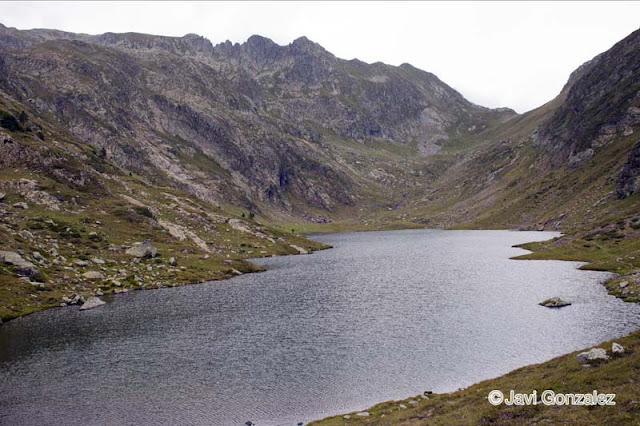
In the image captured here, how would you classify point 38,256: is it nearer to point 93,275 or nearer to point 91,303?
point 93,275

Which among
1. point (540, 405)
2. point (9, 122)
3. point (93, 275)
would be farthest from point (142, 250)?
point (540, 405)

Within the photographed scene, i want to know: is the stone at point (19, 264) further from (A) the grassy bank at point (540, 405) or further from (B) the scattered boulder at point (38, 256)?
(A) the grassy bank at point (540, 405)

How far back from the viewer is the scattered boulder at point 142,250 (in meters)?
129

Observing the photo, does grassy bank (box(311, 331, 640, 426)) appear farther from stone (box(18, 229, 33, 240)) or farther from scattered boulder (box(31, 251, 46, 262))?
stone (box(18, 229, 33, 240))

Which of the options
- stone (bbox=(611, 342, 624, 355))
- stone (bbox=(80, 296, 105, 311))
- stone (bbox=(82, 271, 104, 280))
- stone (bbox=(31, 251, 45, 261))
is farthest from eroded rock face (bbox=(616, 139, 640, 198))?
stone (bbox=(31, 251, 45, 261))

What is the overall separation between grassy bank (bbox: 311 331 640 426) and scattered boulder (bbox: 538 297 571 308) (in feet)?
134

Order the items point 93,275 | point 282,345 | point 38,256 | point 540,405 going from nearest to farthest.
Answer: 1. point 540,405
2. point 282,345
3. point 38,256
4. point 93,275

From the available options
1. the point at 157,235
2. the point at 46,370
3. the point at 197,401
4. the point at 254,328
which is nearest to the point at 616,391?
the point at 197,401

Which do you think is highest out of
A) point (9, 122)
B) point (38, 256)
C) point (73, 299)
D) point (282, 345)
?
point (9, 122)

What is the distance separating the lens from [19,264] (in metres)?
96.6

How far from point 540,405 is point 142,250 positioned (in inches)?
4820

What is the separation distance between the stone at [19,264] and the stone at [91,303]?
51.8ft

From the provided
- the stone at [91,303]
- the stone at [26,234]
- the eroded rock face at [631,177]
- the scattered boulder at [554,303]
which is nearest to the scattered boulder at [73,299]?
the stone at [91,303]

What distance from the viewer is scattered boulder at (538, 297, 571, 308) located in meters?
77.6
